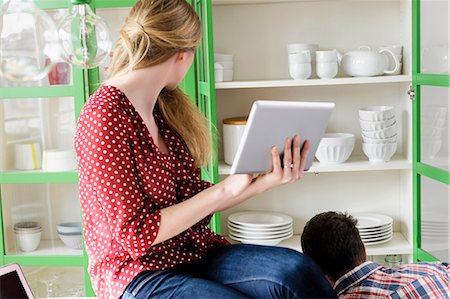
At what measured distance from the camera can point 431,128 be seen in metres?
2.98

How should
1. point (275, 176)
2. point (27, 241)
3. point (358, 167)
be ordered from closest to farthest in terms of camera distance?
1. point (275, 176)
2. point (358, 167)
3. point (27, 241)

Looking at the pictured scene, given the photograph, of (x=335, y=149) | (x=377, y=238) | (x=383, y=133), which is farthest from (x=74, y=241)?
(x=383, y=133)

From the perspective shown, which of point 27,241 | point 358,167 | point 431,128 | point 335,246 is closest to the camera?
point 335,246

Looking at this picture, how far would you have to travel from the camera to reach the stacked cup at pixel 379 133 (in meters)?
3.11

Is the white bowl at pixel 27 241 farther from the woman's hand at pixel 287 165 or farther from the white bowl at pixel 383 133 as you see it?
the woman's hand at pixel 287 165

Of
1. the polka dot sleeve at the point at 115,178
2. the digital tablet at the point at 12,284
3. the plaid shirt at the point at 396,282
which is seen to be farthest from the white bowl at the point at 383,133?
the digital tablet at the point at 12,284

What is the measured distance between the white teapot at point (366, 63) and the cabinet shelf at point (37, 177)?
1234 mm

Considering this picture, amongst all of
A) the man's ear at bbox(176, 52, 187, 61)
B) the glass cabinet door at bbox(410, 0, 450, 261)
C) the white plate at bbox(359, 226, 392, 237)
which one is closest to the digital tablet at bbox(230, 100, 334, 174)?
the man's ear at bbox(176, 52, 187, 61)

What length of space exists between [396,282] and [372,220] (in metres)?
1.46

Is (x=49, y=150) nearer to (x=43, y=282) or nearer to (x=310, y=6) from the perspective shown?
(x=43, y=282)

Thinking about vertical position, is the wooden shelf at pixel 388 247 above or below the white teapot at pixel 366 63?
below

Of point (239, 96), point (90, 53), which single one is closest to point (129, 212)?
point (90, 53)

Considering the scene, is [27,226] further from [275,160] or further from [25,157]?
[275,160]

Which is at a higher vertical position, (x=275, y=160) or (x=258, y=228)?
(x=275, y=160)
